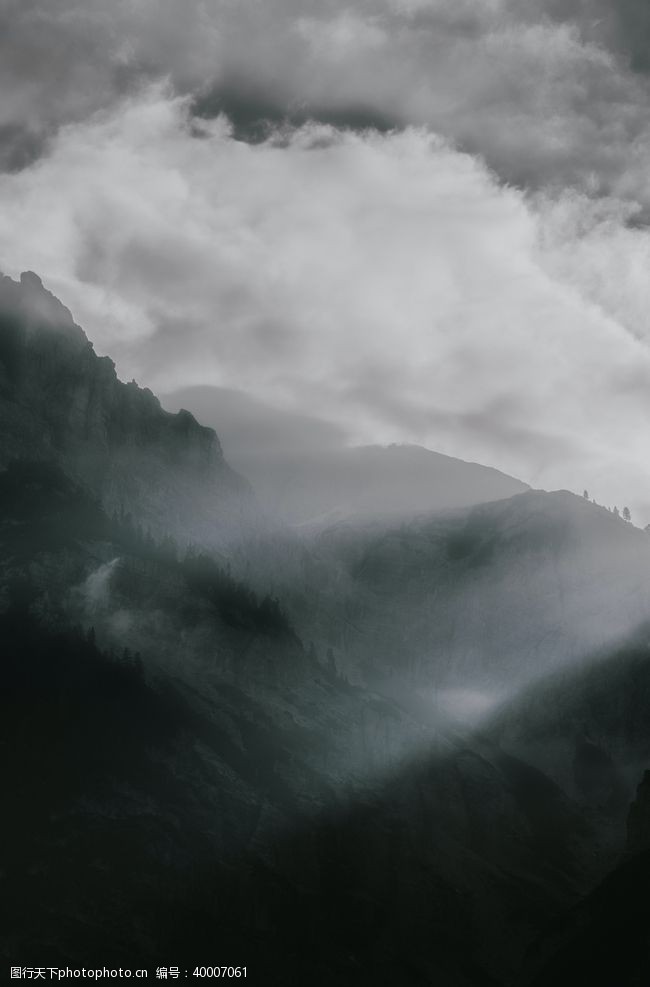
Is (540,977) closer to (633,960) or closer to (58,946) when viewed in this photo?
(633,960)

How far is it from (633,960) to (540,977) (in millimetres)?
39120

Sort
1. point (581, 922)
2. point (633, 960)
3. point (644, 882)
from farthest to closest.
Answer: point (581, 922)
point (644, 882)
point (633, 960)

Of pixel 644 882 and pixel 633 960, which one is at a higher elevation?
pixel 644 882

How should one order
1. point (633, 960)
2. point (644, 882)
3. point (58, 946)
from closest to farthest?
point (633, 960) < point (644, 882) < point (58, 946)

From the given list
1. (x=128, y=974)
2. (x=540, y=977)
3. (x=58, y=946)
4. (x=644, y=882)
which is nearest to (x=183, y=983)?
(x=128, y=974)

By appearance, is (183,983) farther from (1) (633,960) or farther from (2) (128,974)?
(1) (633,960)

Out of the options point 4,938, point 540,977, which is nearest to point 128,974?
point 4,938

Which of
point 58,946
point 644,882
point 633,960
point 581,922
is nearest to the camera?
point 633,960

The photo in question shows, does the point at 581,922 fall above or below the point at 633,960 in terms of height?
above

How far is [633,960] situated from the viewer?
14412cm

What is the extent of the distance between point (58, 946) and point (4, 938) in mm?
10237

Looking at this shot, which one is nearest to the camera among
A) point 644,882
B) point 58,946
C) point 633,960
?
point 633,960

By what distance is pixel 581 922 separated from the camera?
188 meters

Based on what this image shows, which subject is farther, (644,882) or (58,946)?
(58,946)
